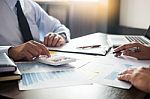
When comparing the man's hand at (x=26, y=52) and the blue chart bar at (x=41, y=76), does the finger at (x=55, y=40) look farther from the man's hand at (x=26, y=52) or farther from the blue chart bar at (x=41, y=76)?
the blue chart bar at (x=41, y=76)

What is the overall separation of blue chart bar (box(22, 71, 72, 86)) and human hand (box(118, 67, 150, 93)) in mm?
204

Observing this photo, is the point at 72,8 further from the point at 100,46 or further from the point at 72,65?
the point at 72,65

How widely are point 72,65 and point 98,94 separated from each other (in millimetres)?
321

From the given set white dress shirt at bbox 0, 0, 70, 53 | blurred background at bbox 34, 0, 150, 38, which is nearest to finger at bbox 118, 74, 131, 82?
white dress shirt at bbox 0, 0, 70, 53

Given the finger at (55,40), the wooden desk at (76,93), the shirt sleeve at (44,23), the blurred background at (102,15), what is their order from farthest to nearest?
the blurred background at (102,15) < the shirt sleeve at (44,23) < the finger at (55,40) < the wooden desk at (76,93)

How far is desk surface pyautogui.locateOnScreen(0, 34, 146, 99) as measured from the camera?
75 cm

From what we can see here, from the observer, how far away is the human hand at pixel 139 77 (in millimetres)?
815

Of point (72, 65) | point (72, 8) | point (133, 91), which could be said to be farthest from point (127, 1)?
point (133, 91)

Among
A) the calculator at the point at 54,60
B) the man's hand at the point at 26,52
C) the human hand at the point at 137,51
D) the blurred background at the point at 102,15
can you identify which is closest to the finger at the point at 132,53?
the human hand at the point at 137,51

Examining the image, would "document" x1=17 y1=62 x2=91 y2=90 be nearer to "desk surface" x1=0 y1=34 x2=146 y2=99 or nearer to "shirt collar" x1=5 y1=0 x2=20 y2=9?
"desk surface" x1=0 y1=34 x2=146 y2=99

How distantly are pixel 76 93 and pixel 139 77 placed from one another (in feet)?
0.75

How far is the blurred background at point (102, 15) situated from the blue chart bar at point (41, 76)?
1709 millimetres

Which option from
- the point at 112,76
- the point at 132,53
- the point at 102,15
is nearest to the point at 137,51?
the point at 132,53

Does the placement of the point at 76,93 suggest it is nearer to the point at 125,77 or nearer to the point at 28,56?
the point at 125,77
